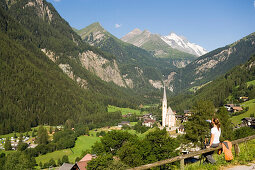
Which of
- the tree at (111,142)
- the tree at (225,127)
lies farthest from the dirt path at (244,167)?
the tree at (111,142)

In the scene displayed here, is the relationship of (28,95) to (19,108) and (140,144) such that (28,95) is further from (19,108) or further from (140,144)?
(140,144)

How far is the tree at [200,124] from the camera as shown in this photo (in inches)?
1430

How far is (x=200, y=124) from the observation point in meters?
36.6

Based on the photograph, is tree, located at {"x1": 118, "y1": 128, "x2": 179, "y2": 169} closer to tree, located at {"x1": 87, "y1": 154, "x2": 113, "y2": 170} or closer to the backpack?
tree, located at {"x1": 87, "y1": 154, "x2": 113, "y2": 170}

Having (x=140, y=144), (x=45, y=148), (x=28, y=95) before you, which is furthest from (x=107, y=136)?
(x=28, y=95)

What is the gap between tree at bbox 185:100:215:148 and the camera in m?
36.3

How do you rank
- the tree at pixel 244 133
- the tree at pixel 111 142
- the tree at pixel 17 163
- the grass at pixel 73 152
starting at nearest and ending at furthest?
1. the tree at pixel 111 142
2. the tree at pixel 244 133
3. the tree at pixel 17 163
4. the grass at pixel 73 152

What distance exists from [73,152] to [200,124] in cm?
8037

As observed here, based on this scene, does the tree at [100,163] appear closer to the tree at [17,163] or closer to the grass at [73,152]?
the tree at [17,163]

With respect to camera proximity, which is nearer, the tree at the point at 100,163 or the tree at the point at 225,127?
the tree at the point at 100,163

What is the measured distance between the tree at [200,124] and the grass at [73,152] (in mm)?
62739

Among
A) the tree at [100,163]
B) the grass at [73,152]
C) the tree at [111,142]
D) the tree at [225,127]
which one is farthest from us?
the grass at [73,152]

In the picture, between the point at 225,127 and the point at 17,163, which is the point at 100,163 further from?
the point at 17,163

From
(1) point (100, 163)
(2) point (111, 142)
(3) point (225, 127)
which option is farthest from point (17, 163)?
(3) point (225, 127)
